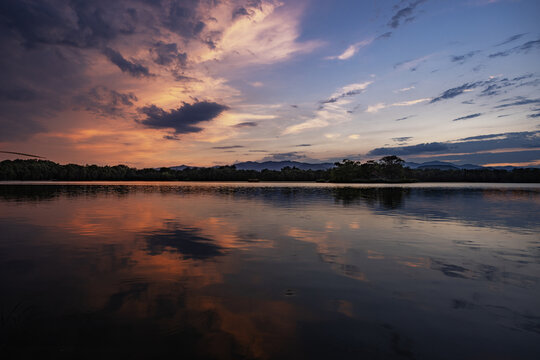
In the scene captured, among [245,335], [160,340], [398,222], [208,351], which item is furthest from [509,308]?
[398,222]

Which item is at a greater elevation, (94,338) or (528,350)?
(94,338)

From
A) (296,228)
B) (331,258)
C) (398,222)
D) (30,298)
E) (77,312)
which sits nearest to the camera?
(77,312)

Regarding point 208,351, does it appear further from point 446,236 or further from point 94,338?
point 446,236

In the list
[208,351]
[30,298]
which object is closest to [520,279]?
[208,351]

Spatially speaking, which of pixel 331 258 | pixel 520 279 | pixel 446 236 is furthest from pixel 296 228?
pixel 520 279

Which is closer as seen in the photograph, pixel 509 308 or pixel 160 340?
pixel 160 340

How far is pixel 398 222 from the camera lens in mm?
23031

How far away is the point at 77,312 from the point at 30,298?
82.3 inches

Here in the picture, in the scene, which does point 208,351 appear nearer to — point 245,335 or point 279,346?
point 245,335

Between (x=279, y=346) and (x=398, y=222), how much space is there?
19.7m

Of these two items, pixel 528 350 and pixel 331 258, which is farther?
pixel 331 258

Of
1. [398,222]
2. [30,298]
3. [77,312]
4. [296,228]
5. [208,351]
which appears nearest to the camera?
[208,351]

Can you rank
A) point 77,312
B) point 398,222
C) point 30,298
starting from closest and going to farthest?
point 77,312 → point 30,298 → point 398,222

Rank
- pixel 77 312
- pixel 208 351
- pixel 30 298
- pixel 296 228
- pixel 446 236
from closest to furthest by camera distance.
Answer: pixel 208 351 < pixel 77 312 < pixel 30 298 < pixel 446 236 < pixel 296 228
